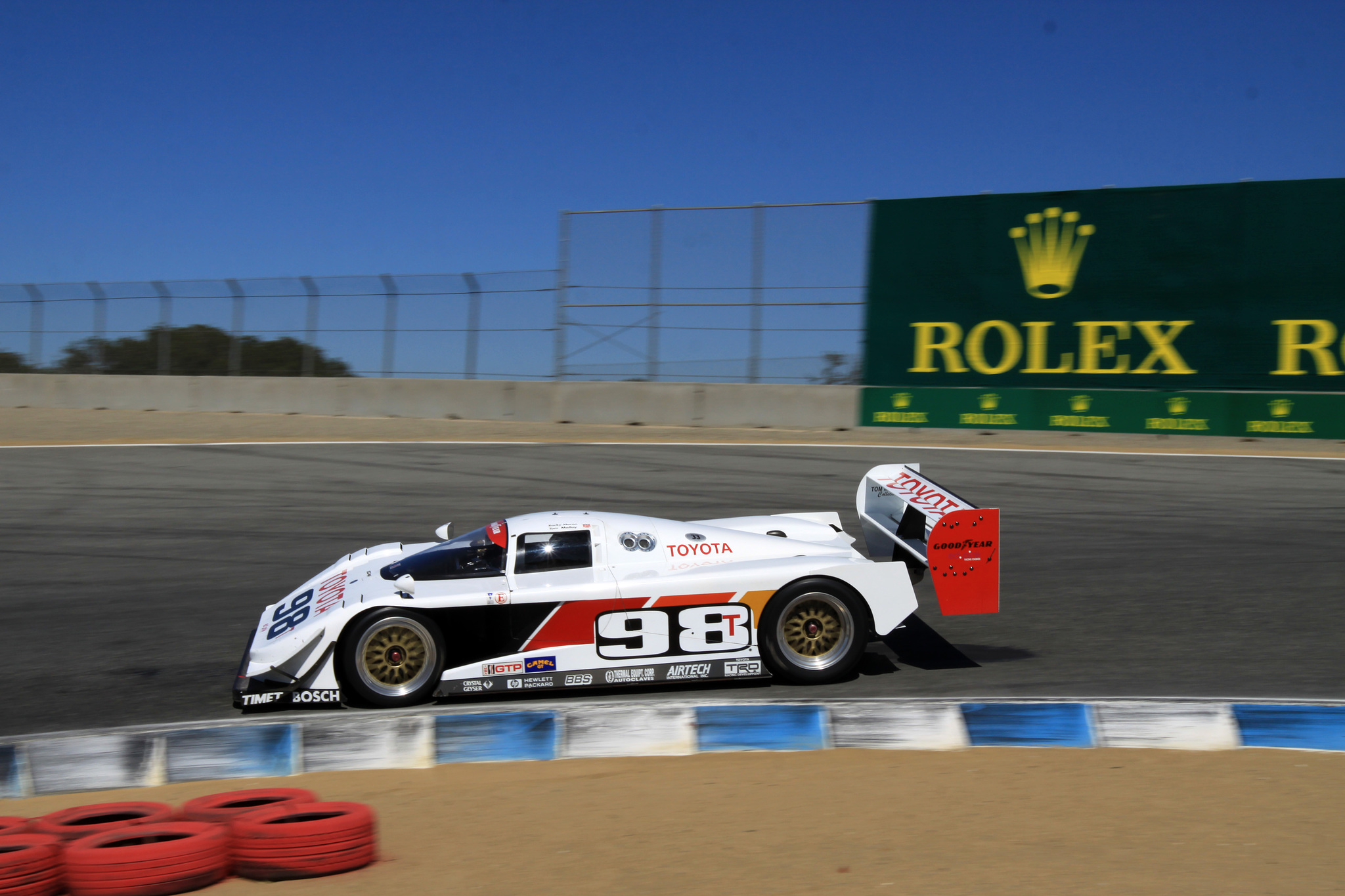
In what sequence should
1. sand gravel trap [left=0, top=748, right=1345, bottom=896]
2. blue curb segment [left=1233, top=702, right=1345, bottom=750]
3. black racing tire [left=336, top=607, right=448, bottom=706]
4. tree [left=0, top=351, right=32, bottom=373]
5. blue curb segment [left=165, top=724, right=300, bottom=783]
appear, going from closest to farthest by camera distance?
sand gravel trap [left=0, top=748, right=1345, bottom=896]
blue curb segment [left=1233, top=702, right=1345, bottom=750]
blue curb segment [left=165, top=724, right=300, bottom=783]
black racing tire [left=336, top=607, right=448, bottom=706]
tree [left=0, top=351, right=32, bottom=373]

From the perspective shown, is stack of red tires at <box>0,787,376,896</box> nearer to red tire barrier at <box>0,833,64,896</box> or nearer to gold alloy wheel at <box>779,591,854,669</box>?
red tire barrier at <box>0,833,64,896</box>

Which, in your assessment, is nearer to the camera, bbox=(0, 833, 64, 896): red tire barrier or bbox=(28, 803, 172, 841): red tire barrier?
bbox=(0, 833, 64, 896): red tire barrier

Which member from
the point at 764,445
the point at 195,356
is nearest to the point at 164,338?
the point at 195,356

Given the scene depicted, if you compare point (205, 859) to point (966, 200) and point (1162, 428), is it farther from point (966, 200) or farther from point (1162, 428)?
point (966, 200)

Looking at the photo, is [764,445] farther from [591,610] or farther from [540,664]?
[540,664]

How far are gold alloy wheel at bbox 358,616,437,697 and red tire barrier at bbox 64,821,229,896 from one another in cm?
163

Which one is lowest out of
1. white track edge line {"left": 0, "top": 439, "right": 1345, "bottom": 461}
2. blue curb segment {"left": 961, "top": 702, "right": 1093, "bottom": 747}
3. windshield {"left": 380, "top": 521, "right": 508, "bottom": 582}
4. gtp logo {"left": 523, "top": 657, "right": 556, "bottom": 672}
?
blue curb segment {"left": 961, "top": 702, "right": 1093, "bottom": 747}

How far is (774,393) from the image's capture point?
1995 centimetres

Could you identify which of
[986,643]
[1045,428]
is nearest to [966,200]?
[1045,428]

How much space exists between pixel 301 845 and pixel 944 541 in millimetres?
3926

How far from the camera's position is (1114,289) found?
1844 centimetres

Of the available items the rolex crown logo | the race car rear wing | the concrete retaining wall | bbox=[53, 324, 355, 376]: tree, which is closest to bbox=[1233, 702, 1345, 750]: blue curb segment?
the race car rear wing

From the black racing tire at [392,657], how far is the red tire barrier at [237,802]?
0.95m

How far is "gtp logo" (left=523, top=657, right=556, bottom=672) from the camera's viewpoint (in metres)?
6.29
